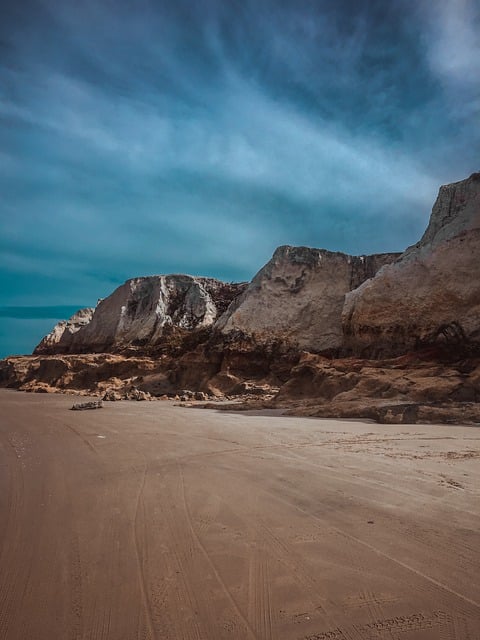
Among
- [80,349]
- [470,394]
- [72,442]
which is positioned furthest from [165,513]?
[80,349]

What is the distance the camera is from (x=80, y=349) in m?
35.2

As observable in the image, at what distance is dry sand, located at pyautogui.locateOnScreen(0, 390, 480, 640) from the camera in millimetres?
1509

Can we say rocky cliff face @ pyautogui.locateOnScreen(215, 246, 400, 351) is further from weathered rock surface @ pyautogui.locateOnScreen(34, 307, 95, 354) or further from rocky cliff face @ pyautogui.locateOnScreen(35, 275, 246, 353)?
weathered rock surface @ pyautogui.locateOnScreen(34, 307, 95, 354)

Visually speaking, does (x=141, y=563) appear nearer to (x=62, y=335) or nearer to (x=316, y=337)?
(x=316, y=337)

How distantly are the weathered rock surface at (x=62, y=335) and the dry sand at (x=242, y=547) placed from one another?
122ft

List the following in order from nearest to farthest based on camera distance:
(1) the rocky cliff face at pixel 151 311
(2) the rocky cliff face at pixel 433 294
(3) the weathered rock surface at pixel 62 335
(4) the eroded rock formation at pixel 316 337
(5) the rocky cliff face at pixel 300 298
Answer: (4) the eroded rock formation at pixel 316 337
(2) the rocky cliff face at pixel 433 294
(5) the rocky cliff face at pixel 300 298
(1) the rocky cliff face at pixel 151 311
(3) the weathered rock surface at pixel 62 335

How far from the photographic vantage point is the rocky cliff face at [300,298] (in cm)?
2081

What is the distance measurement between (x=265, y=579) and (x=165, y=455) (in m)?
2.69

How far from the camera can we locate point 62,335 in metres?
39.2

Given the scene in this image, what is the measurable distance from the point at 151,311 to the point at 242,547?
3000 cm

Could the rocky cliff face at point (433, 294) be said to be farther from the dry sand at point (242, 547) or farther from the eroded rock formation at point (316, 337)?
the dry sand at point (242, 547)

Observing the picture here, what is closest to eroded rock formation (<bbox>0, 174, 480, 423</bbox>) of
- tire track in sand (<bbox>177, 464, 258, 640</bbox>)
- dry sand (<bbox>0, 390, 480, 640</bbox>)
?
dry sand (<bbox>0, 390, 480, 640</bbox>)

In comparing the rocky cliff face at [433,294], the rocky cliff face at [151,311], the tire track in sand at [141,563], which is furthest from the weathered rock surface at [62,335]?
the tire track in sand at [141,563]

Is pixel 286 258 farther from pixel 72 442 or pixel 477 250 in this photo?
pixel 72 442
